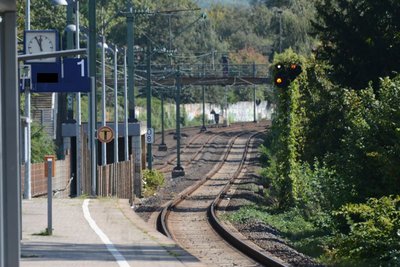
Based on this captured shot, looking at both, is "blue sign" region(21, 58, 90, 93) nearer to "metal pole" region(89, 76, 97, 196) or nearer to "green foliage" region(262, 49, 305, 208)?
"metal pole" region(89, 76, 97, 196)

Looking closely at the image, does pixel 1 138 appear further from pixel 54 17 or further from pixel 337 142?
pixel 54 17

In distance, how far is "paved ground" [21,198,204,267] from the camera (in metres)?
19.2

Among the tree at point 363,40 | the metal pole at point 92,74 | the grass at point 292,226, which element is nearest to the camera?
the grass at point 292,226

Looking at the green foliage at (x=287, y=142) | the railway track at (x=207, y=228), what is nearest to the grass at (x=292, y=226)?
the green foliage at (x=287, y=142)

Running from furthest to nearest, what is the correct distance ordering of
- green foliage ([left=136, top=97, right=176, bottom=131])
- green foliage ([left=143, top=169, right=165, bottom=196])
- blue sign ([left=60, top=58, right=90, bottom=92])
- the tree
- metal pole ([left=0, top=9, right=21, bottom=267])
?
green foliage ([left=136, top=97, right=176, bottom=131]) → green foliage ([left=143, top=169, right=165, bottom=196]) → the tree → blue sign ([left=60, top=58, right=90, bottom=92]) → metal pole ([left=0, top=9, right=21, bottom=267])

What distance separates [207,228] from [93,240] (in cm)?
1198

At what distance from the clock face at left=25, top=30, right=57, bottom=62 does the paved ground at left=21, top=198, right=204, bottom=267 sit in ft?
14.0

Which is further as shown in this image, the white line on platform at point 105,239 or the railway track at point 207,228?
the railway track at point 207,228

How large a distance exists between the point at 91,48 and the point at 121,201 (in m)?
4.84

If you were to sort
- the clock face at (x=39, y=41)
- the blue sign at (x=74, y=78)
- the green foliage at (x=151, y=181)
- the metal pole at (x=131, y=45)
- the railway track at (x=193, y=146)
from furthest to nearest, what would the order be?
the railway track at (x=193, y=146) → the green foliage at (x=151, y=181) → the metal pole at (x=131, y=45) → the blue sign at (x=74, y=78) → the clock face at (x=39, y=41)

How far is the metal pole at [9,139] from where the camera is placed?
7602 millimetres

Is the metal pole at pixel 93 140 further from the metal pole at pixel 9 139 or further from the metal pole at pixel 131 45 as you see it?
the metal pole at pixel 9 139

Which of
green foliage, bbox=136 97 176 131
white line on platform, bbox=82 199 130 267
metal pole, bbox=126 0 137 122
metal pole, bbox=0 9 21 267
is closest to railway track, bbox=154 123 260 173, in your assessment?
green foliage, bbox=136 97 176 131

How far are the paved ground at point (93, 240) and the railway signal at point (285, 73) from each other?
318 inches
